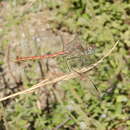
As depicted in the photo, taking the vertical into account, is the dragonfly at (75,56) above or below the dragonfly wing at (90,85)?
above

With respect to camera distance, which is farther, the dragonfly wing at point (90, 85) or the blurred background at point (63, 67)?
the blurred background at point (63, 67)

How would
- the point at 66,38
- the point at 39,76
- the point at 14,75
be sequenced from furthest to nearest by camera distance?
1. the point at 66,38
2. the point at 14,75
3. the point at 39,76

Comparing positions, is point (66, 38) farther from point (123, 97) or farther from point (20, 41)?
point (123, 97)

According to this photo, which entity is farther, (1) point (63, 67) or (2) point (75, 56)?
(1) point (63, 67)

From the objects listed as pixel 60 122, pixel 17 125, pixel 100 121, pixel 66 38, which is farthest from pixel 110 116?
pixel 66 38

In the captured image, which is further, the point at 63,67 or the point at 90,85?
the point at 63,67

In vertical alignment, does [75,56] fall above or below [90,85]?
above

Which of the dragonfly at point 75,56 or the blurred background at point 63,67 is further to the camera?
the blurred background at point 63,67

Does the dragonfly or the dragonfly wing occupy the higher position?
the dragonfly
